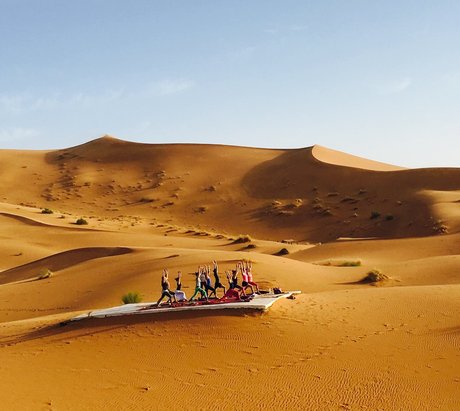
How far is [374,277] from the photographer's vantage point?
20.6 meters

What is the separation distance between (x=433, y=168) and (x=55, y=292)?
41373 mm

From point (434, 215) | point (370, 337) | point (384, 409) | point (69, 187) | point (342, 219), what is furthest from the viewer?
point (69, 187)

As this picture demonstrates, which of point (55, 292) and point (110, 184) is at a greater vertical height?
point (110, 184)

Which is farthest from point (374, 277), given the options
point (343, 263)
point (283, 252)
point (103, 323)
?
point (283, 252)

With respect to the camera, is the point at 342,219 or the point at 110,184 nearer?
the point at 342,219

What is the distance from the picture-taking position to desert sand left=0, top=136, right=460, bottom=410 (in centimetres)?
887

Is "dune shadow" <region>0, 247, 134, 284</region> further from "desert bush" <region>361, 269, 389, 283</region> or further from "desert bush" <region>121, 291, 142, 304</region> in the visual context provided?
"desert bush" <region>361, 269, 389, 283</region>

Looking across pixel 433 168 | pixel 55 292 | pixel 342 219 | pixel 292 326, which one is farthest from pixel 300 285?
pixel 433 168

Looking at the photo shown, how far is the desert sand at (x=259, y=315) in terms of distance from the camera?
8873 mm

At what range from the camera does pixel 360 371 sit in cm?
933

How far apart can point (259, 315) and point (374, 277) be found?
9.35 metres

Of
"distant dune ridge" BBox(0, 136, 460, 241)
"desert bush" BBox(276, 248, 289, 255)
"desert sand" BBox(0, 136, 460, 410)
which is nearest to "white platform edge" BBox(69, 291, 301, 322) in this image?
"desert sand" BBox(0, 136, 460, 410)

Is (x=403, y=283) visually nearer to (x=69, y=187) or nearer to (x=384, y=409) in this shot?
(x=384, y=409)

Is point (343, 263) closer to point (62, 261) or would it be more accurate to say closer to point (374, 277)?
point (374, 277)
